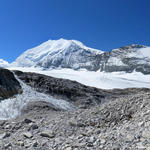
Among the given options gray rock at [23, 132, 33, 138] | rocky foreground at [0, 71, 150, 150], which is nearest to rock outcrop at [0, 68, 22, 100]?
rocky foreground at [0, 71, 150, 150]

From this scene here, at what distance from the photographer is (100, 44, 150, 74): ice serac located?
162 meters

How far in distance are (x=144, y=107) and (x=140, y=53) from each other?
599ft

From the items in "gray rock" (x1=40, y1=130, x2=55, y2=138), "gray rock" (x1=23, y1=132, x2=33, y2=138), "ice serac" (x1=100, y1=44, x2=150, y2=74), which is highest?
→ "ice serac" (x1=100, y1=44, x2=150, y2=74)

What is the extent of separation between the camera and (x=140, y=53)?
17762 centimetres

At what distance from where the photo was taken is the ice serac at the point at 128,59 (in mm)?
162375

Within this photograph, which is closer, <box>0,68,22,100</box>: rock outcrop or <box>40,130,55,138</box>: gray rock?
<box>40,130,55,138</box>: gray rock

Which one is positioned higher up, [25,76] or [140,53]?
[140,53]

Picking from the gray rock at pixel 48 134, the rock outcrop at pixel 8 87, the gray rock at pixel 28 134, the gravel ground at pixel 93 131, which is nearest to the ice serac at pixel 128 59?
the rock outcrop at pixel 8 87

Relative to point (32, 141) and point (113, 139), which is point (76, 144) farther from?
point (32, 141)

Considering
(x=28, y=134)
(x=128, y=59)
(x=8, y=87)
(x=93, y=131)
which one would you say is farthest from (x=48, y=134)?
(x=128, y=59)

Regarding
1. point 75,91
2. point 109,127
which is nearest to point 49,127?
point 109,127

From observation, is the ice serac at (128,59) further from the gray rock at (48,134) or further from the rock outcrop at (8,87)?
the gray rock at (48,134)

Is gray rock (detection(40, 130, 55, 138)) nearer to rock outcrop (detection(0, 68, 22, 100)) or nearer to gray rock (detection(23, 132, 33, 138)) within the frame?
gray rock (detection(23, 132, 33, 138))

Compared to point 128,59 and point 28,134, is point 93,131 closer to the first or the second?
point 28,134
